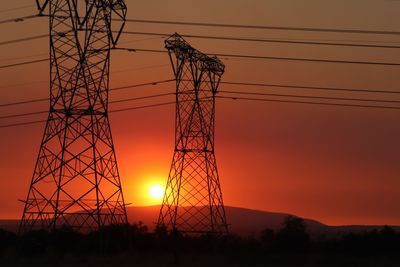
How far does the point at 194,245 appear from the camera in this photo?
210 ft

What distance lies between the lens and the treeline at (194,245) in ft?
173

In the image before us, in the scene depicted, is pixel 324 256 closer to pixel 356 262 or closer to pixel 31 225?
pixel 356 262

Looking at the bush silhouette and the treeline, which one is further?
the bush silhouette

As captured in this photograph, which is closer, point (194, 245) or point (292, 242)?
point (194, 245)

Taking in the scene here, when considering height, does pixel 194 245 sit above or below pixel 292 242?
below

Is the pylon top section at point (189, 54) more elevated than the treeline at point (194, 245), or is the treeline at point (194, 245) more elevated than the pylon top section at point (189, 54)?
the pylon top section at point (189, 54)

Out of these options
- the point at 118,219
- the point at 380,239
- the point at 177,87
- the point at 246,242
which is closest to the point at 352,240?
the point at 380,239

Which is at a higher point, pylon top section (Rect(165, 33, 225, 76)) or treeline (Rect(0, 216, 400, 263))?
pylon top section (Rect(165, 33, 225, 76))

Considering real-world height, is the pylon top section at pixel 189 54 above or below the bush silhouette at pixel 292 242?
above

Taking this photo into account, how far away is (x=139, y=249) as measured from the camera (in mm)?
58719

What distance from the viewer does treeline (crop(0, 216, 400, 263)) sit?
52.7 metres

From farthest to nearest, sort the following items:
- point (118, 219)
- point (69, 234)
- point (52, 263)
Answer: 1. point (69, 234)
2. point (118, 219)
3. point (52, 263)

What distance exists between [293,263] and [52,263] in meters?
15.5

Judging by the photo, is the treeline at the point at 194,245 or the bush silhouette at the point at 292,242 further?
the bush silhouette at the point at 292,242
